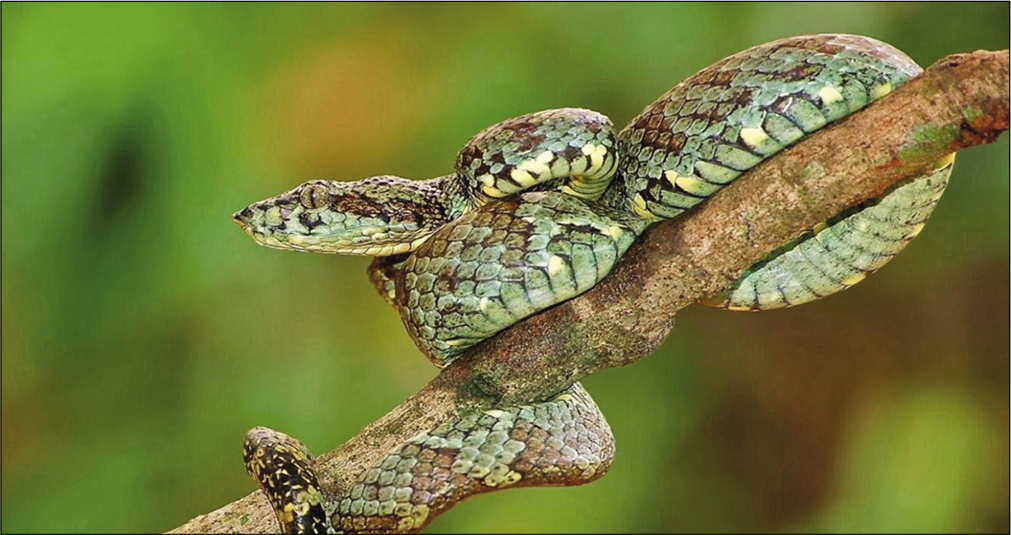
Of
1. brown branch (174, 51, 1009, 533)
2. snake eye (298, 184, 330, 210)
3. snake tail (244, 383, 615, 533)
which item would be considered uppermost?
snake eye (298, 184, 330, 210)

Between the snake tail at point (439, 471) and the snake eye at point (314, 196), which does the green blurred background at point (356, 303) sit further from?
the snake tail at point (439, 471)

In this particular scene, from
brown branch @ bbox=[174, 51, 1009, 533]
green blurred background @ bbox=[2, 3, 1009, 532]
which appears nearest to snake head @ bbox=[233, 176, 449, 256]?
brown branch @ bbox=[174, 51, 1009, 533]

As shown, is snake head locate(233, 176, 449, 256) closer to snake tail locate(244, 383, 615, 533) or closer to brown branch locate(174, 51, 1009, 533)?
brown branch locate(174, 51, 1009, 533)

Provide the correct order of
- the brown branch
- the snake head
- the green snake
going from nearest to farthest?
the brown branch, the green snake, the snake head

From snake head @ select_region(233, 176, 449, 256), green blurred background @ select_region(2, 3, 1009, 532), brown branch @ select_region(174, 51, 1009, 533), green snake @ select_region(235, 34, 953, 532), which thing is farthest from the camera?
green blurred background @ select_region(2, 3, 1009, 532)

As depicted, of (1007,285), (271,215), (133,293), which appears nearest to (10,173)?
(133,293)

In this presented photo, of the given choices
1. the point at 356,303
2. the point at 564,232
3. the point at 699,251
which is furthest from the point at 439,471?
the point at 356,303
